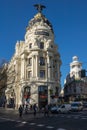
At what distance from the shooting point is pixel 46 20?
91.8 metres

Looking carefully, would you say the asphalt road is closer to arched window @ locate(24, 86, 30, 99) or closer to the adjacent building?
arched window @ locate(24, 86, 30, 99)

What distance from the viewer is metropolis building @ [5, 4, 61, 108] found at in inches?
3172

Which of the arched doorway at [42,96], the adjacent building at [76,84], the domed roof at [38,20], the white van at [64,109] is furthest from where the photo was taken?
the adjacent building at [76,84]

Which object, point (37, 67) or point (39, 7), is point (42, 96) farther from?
point (39, 7)

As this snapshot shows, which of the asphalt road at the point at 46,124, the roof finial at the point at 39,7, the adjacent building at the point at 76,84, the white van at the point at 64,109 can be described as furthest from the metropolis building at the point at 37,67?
the asphalt road at the point at 46,124

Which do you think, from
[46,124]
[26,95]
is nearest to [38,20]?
[26,95]

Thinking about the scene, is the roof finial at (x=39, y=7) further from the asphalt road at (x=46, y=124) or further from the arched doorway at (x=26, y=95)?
the asphalt road at (x=46, y=124)

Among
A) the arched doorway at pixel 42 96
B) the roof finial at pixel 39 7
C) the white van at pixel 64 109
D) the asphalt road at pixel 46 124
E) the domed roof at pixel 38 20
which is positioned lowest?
the asphalt road at pixel 46 124

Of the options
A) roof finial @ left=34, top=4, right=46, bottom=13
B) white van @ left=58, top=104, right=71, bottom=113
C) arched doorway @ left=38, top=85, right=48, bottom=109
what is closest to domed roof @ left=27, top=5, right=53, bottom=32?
roof finial @ left=34, top=4, right=46, bottom=13

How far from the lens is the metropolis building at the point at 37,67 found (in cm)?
8056

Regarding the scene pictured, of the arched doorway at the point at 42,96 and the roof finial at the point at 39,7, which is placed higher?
the roof finial at the point at 39,7

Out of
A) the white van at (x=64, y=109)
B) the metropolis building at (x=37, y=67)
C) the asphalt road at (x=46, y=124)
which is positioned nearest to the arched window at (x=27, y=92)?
the metropolis building at (x=37, y=67)

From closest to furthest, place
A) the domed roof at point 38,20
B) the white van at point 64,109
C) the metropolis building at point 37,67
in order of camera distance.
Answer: the white van at point 64,109, the metropolis building at point 37,67, the domed roof at point 38,20

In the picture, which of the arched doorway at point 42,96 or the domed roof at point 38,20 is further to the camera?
the domed roof at point 38,20
